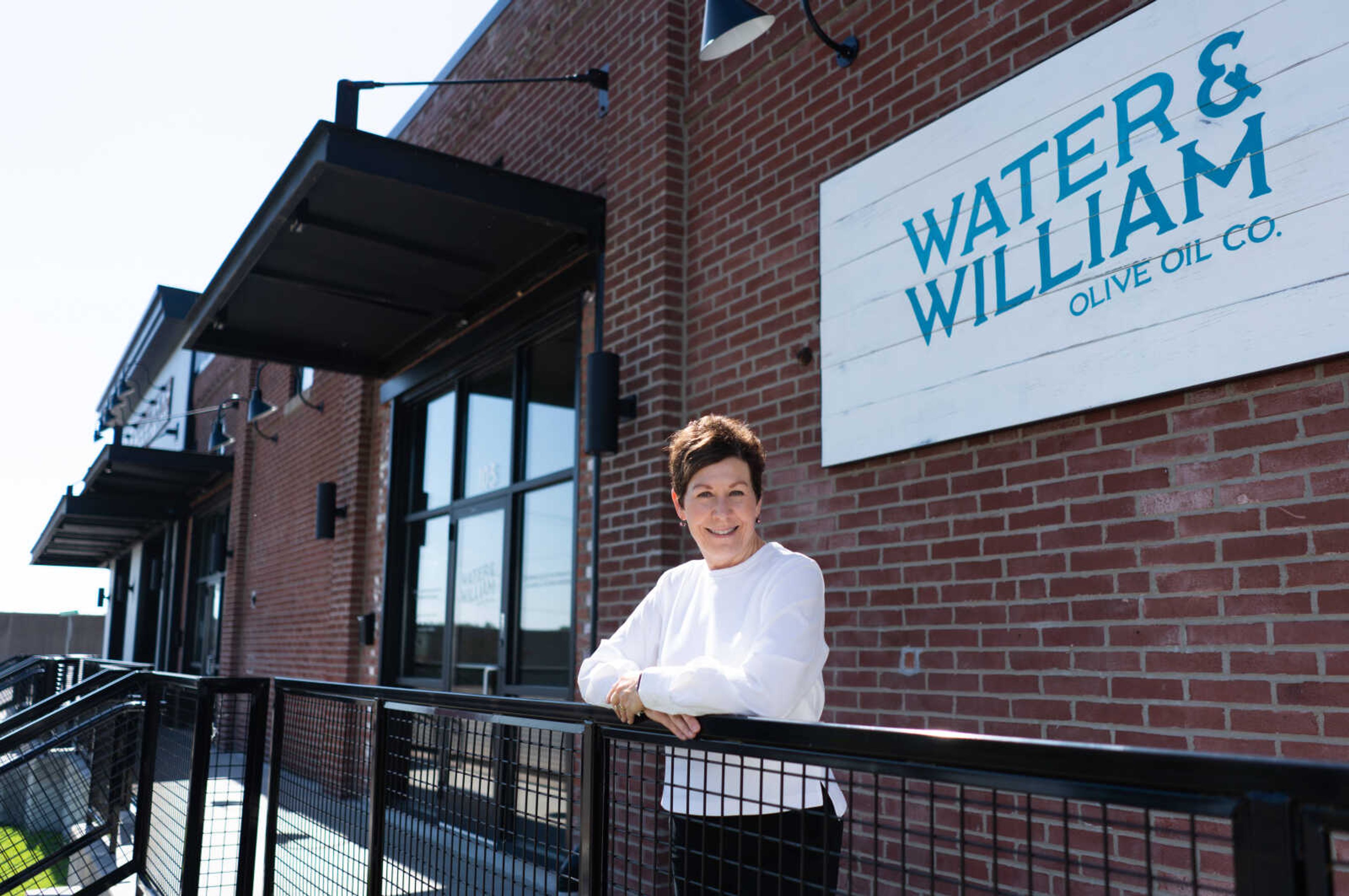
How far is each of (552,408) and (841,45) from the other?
2896mm

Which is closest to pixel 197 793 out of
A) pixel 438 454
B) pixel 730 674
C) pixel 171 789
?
pixel 171 789

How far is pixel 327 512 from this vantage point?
29.6 ft

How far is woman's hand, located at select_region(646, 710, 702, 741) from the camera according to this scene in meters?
1.93

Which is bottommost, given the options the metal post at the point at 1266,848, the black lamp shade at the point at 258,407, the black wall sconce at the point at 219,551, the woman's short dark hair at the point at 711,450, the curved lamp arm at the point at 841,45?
the metal post at the point at 1266,848

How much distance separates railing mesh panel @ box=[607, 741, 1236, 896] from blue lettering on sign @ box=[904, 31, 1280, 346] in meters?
1.56

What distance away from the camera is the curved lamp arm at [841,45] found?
4.37 metres

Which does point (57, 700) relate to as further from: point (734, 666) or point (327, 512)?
point (327, 512)

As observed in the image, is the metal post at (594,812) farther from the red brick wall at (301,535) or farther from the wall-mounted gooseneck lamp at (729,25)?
the red brick wall at (301,535)

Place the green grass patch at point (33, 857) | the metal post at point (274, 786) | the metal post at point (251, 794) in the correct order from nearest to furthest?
1. the metal post at point (274, 786)
2. the metal post at point (251, 794)
3. the green grass patch at point (33, 857)

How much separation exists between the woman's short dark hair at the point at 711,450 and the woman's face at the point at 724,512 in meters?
0.02

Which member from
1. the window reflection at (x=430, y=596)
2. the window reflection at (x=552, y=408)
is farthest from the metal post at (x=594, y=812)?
the window reflection at (x=430, y=596)

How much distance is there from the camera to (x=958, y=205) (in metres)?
3.81

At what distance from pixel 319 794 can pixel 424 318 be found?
459cm

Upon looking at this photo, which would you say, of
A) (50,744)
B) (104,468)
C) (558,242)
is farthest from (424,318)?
(104,468)
